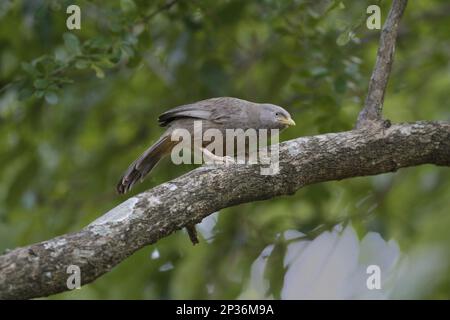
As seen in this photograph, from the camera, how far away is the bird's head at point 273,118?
6.06 metres

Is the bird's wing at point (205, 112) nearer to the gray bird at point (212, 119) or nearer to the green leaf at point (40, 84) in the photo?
the gray bird at point (212, 119)

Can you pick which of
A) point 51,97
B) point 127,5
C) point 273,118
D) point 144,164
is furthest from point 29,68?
point 273,118

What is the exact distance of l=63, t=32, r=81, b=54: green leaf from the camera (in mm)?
5023

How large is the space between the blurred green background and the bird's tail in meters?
0.27

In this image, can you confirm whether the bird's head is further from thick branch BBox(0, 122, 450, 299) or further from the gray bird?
thick branch BBox(0, 122, 450, 299)

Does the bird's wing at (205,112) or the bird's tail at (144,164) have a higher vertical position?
the bird's wing at (205,112)

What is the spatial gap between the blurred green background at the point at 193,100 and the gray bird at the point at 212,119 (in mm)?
250

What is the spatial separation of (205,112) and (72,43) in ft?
4.15

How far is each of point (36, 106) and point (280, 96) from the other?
2.45m

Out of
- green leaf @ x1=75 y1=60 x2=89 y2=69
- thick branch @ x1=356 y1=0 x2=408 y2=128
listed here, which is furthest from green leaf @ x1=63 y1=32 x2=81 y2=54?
thick branch @ x1=356 y1=0 x2=408 y2=128

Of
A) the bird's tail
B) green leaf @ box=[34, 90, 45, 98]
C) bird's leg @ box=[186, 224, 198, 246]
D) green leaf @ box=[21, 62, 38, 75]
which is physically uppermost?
green leaf @ box=[21, 62, 38, 75]

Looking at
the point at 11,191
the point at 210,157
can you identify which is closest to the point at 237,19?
the point at 210,157

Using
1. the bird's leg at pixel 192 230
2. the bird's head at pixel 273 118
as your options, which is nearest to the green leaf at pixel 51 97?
the bird's leg at pixel 192 230

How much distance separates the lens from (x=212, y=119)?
19.0ft
